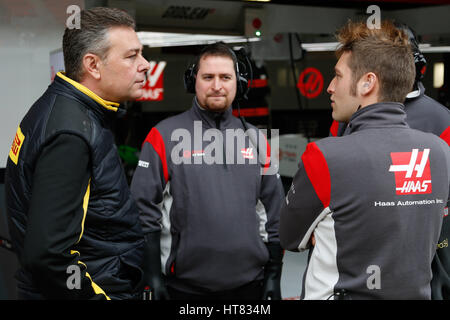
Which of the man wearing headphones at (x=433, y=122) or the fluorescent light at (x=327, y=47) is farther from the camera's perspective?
the fluorescent light at (x=327, y=47)

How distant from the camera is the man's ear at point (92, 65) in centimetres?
148

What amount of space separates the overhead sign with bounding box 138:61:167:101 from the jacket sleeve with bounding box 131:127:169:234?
11.0ft

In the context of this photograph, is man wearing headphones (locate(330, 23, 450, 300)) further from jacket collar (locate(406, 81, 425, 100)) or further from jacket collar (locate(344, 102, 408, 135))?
jacket collar (locate(344, 102, 408, 135))

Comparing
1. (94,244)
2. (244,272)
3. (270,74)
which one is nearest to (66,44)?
(94,244)

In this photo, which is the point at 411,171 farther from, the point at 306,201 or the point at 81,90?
the point at 81,90

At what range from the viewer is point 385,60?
1445 mm

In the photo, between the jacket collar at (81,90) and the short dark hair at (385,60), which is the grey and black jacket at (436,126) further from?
the jacket collar at (81,90)

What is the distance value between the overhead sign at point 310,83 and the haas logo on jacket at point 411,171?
4.88 m

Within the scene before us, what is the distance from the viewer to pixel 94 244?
1.44 metres

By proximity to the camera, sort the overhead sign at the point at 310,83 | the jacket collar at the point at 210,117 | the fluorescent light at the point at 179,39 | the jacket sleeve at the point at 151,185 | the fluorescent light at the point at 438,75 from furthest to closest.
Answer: the fluorescent light at the point at 438,75
the overhead sign at the point at 310,83
the fluorescent light at the point at 179,39
the jacket collar at the point at 210,117
the jacket sleeve at the point at 151,185

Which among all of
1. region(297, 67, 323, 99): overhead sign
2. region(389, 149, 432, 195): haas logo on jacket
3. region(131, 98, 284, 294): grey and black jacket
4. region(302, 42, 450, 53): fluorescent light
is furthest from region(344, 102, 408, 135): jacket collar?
region(297, 67, 323, 99): overhead sign

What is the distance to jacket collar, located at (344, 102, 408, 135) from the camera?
1405 mm

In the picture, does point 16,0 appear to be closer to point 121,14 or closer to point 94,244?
point 121,14

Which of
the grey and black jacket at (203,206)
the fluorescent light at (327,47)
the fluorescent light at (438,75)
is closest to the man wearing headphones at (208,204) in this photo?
the grey and black jacket at (203,206)
